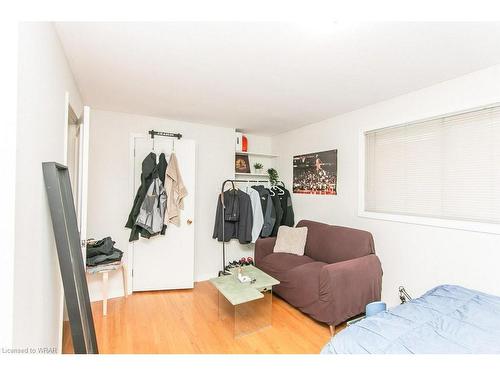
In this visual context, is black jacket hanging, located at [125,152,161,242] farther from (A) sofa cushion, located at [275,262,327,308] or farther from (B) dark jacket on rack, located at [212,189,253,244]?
(A) sofa cushion, located at [275,262,327,308]

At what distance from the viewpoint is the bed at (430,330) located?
1.24 m

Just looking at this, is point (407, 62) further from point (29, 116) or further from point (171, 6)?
point (29, 116)

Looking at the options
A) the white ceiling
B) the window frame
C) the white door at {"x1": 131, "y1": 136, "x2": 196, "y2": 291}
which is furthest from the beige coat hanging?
the window frame

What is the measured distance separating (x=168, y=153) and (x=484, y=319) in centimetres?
333

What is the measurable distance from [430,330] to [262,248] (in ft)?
7.02

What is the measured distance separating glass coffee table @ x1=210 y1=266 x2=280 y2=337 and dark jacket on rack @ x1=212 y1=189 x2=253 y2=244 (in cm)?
90

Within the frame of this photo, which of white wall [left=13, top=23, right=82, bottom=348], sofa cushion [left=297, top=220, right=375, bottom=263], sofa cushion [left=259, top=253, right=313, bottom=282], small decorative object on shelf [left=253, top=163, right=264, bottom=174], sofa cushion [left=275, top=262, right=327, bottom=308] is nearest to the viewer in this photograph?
white wall [left=13, top=23, right=82, bottom=348]

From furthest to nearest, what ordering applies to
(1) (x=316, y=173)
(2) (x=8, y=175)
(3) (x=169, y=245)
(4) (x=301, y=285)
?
(1) (x=316, y=173)
(3) (x=169, y=245)
(4) (x=301, y=285)
(2) (x=8, y=175)

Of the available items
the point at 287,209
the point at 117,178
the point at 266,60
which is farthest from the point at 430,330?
the point at 117,178

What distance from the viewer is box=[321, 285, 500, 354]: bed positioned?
1243 mm

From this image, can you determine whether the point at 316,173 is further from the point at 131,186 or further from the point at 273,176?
the point at 131,186

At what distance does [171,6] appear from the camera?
4.18 ft

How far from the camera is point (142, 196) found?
120 inches

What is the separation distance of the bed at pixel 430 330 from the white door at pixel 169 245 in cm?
232
